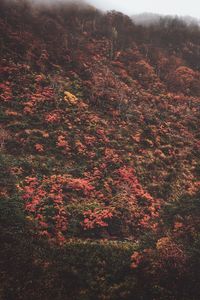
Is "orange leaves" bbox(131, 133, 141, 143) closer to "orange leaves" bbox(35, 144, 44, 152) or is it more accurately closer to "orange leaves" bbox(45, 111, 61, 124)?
"orange leaves" bbox(45, 111, 61, 124)

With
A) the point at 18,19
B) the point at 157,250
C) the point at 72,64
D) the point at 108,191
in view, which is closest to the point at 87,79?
the point at 72,64

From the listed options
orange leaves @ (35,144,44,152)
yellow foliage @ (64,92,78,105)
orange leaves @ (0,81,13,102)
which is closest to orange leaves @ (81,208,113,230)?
orange leaves @ (35,144,44,152)

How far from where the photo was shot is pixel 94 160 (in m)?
16.8

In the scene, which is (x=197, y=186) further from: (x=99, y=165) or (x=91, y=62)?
(x=91, y=62)

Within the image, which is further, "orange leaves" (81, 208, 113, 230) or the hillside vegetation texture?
"orange leaves" (81, 208, 113, 230)

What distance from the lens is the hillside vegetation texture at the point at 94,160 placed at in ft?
34.0

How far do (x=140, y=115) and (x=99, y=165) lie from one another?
7.42 m

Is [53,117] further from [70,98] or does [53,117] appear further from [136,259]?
[136,259]

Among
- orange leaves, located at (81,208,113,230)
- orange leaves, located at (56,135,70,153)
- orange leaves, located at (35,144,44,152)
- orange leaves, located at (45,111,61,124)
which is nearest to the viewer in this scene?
orange leaves, located at (81,208,113,230)

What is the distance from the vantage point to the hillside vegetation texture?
10373mm

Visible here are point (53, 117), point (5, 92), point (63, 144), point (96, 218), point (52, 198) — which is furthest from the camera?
point (5, 92)

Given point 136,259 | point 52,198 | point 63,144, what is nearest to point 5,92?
point 63,144

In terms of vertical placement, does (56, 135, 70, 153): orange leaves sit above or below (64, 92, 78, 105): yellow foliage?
below

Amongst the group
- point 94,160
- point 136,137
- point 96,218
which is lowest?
point 96,218
